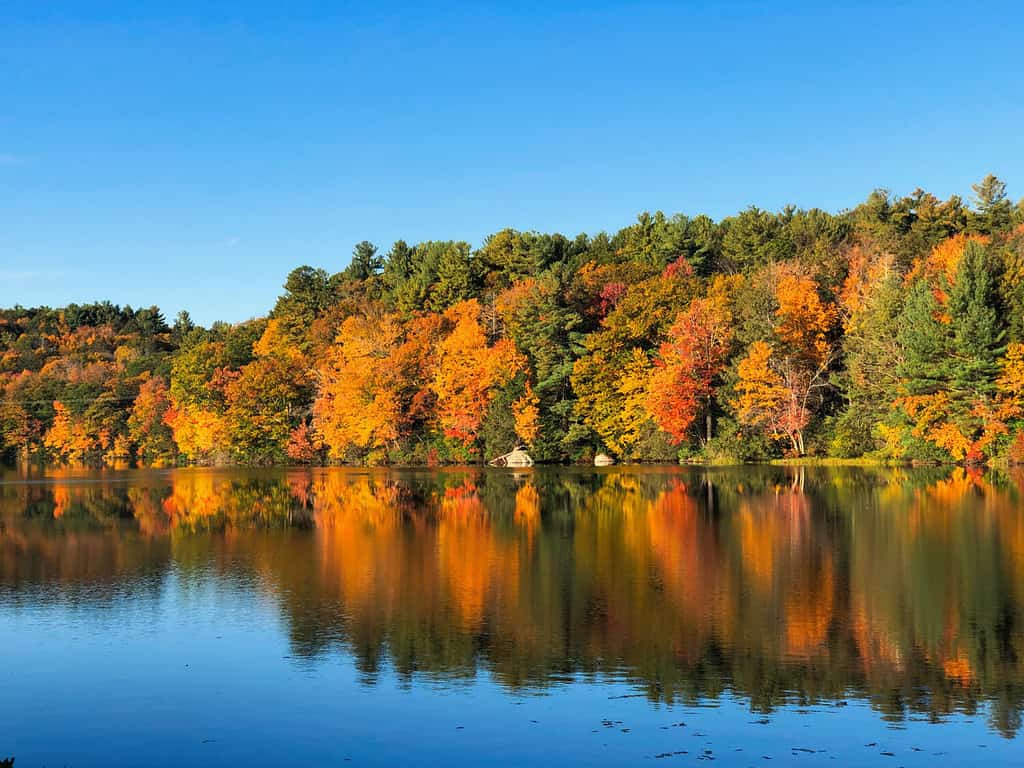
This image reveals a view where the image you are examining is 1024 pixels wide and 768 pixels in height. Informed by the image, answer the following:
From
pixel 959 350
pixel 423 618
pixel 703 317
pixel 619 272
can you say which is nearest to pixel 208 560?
pixel 423 618

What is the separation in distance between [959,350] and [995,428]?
5.16m

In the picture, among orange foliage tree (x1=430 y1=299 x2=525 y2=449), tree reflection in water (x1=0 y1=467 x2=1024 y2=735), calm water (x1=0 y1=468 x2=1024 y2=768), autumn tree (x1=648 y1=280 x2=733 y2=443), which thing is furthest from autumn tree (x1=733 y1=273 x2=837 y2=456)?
calm water (x1=0 y1=468 x2=1024 y2=768)

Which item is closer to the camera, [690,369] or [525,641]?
[525,641]

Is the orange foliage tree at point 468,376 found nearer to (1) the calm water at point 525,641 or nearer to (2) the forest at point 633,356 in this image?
(2) the forest at point 633,356

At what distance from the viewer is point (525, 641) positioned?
58.1 feet

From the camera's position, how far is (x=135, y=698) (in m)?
14.9

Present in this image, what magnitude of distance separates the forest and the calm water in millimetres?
31784

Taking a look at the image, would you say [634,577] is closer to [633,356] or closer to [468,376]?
[633,356]

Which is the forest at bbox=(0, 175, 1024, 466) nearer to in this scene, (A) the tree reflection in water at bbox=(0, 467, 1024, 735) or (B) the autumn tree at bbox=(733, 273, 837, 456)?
(B) the autumn tree at bbox=(733, 273, 837, 456)

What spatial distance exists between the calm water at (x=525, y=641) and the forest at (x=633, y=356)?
3178cm

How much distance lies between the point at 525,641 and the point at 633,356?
65.9m

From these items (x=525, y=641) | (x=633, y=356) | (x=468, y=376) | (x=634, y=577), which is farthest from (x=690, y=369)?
(x=525, y=641)

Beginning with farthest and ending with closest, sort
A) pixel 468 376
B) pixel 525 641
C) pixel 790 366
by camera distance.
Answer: pixel 468 376
pixel 790 366
pixel 525 641

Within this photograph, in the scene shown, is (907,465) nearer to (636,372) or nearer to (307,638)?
(636,372)
